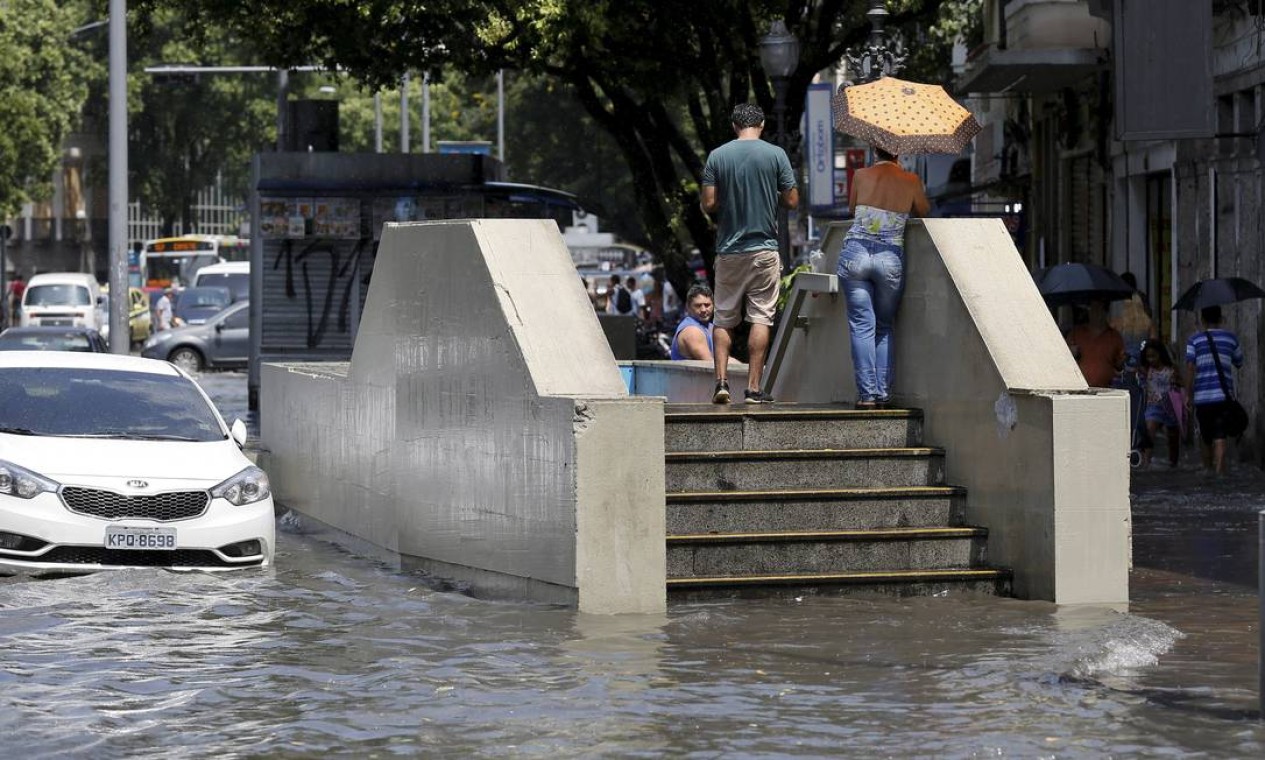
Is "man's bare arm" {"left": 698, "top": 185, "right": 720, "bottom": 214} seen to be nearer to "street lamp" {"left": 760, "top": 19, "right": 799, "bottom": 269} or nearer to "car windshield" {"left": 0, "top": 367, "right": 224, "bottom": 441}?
"car windshield" {"left": 0, "top": 367, "right": 224, "bottom": 441}

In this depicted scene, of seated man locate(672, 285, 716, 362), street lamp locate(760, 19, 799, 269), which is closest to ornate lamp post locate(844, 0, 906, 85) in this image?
street lamp locate(760, 19, 799, 269)

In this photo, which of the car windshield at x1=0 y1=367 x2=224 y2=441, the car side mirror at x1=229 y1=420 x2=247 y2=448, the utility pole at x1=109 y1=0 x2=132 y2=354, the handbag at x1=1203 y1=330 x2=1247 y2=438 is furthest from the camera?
the utility pole at x1=109 y1=0 x2=132 y2=354

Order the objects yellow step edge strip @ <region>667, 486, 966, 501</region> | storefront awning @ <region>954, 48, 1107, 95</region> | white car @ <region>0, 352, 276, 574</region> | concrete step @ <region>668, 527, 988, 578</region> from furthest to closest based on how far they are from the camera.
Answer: storefront awning @ <region>954, 48, 1107, 95</region>, white car @ <region>0, 352, 276, 574</region>, yellow step edge strip @ <region>667, 486, 966, 501</region>, concrete step @ <region>668, 527, 988, 578</region>

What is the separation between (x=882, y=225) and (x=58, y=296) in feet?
141

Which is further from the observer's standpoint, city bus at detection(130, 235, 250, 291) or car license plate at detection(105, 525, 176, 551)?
city bus at detection(130, 235, 250, 291)

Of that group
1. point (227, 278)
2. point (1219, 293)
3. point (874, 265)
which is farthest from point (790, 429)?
point (227, 278)

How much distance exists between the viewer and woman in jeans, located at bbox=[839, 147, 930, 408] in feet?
42.5

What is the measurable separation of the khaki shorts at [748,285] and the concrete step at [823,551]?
2.41 meters

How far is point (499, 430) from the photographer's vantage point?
39.4ft

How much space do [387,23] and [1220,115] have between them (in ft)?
31.7

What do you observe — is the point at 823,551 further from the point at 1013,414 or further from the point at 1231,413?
the point at 1231,413

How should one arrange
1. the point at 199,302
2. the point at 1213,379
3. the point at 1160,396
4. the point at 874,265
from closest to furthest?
the point at 874,265
the point at 1213,379
the point at 1160,396
the point at 199,302

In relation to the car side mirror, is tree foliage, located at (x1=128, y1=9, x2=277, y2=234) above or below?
above

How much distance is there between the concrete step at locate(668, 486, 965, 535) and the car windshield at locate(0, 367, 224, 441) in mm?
3548
